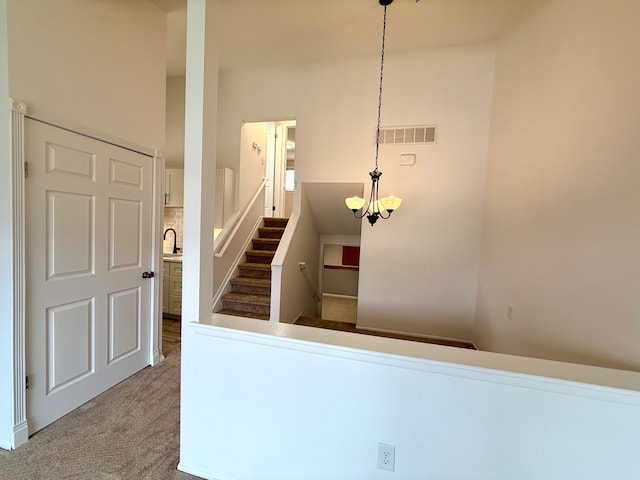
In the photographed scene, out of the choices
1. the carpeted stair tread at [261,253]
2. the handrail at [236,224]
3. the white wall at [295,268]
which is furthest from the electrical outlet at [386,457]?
the carpeted stair tread at [261,253]

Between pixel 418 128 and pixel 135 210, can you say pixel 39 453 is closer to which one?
pixel 135 210

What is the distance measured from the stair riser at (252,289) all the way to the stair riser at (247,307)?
242mm

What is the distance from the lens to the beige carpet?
1595mm

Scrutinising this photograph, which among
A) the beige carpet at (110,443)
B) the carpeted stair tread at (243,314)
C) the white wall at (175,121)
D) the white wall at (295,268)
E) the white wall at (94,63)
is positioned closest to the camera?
the beige carpet at (110,443)

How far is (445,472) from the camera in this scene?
1258mm

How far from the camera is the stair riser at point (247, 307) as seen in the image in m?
3.84

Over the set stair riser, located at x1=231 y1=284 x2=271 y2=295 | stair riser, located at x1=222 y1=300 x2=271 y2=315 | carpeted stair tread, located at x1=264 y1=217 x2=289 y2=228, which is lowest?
stair riser, located at x1=222 y1=300 x2=271 y2=315

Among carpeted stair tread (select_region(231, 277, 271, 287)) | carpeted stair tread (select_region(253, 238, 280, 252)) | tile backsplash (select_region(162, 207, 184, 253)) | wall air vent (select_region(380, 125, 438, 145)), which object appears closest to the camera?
wall air vent (select_region(380, 125, 438, 145))

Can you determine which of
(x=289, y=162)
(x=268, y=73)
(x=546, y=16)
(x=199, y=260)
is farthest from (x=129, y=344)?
(x=289, y=162)

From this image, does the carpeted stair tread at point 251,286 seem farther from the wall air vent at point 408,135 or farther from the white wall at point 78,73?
the wall air vent at point 408,135

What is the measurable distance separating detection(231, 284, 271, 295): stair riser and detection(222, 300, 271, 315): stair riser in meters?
0.24

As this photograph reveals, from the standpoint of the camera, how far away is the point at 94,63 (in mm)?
2096

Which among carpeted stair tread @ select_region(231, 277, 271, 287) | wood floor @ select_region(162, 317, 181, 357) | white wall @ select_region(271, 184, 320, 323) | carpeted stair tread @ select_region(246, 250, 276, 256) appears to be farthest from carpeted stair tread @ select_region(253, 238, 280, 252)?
wood floor @ select_region(162, 317, 181, 357)

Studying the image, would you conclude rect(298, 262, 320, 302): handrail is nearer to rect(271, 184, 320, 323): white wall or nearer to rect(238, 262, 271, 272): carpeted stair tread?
→ rect(271, 184, 320, 323): white wall
